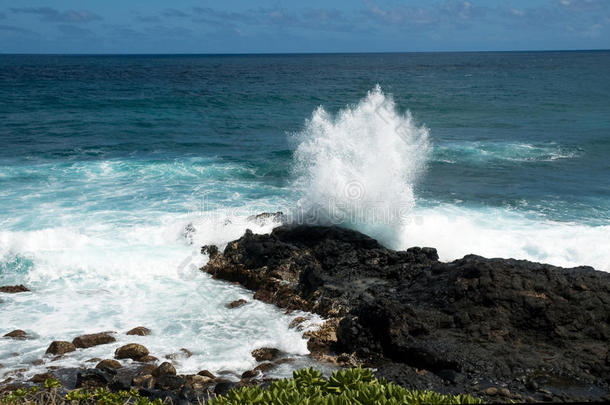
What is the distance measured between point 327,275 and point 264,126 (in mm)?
22693

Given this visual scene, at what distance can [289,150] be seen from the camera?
26328 millimetres

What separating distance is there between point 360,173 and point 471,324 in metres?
6.72

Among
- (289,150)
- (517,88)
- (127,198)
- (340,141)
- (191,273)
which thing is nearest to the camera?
(191,273)

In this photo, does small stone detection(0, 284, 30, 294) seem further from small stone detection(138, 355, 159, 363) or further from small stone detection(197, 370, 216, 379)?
small stone detection(197, 370, 216, 379)

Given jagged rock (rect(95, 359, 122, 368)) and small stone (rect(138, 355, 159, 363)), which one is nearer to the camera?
jagged rock (rect(95, 359, 122, 368))

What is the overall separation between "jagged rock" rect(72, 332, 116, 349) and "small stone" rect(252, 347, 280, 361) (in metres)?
2.62

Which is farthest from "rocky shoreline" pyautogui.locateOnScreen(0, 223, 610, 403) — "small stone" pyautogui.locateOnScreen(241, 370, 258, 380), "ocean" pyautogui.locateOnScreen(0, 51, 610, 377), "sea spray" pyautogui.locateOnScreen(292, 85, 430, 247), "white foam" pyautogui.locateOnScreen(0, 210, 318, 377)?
"sea spray" pyautogui.locateOnScreen(292, 85, 430, 247)

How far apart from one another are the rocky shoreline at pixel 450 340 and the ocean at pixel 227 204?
0.46 metres

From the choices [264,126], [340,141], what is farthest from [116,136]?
[340,141]

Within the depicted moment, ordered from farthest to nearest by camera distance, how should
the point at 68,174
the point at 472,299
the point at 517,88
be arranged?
the point at 517,88, the point at 68,174, the point at 472,299

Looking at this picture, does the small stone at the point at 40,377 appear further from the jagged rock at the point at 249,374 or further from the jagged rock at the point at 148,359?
the jagged rock at the point at 249,374

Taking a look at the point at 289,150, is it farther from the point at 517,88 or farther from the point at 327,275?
the point at 517,88

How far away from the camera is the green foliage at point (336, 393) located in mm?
4957

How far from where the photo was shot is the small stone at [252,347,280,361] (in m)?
9.25
